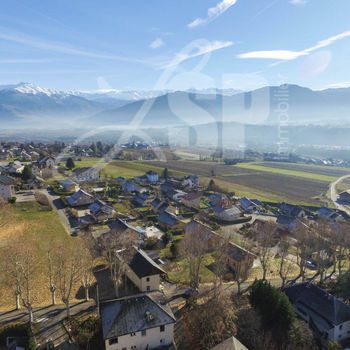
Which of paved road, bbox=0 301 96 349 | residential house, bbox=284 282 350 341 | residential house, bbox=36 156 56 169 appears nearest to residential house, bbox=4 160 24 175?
residential house, bbox=36 156 56 169

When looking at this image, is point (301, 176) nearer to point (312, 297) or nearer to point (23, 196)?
point (312, 297)

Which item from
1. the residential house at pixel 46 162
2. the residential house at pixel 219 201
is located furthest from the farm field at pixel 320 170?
the residential house at pixel 46 162

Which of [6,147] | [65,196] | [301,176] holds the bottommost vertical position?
[301,176]

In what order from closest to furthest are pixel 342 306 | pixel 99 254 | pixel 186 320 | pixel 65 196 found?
pixel 186 320 → pixel 342 306 → pixel 99 254 → pixel 65 196

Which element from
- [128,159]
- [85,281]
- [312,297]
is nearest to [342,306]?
[312,297]

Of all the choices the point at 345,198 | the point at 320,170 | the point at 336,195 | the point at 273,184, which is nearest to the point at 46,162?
the point at 273,184

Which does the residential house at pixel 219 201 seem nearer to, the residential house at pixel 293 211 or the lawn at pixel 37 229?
the residential house at pixel 293 211
